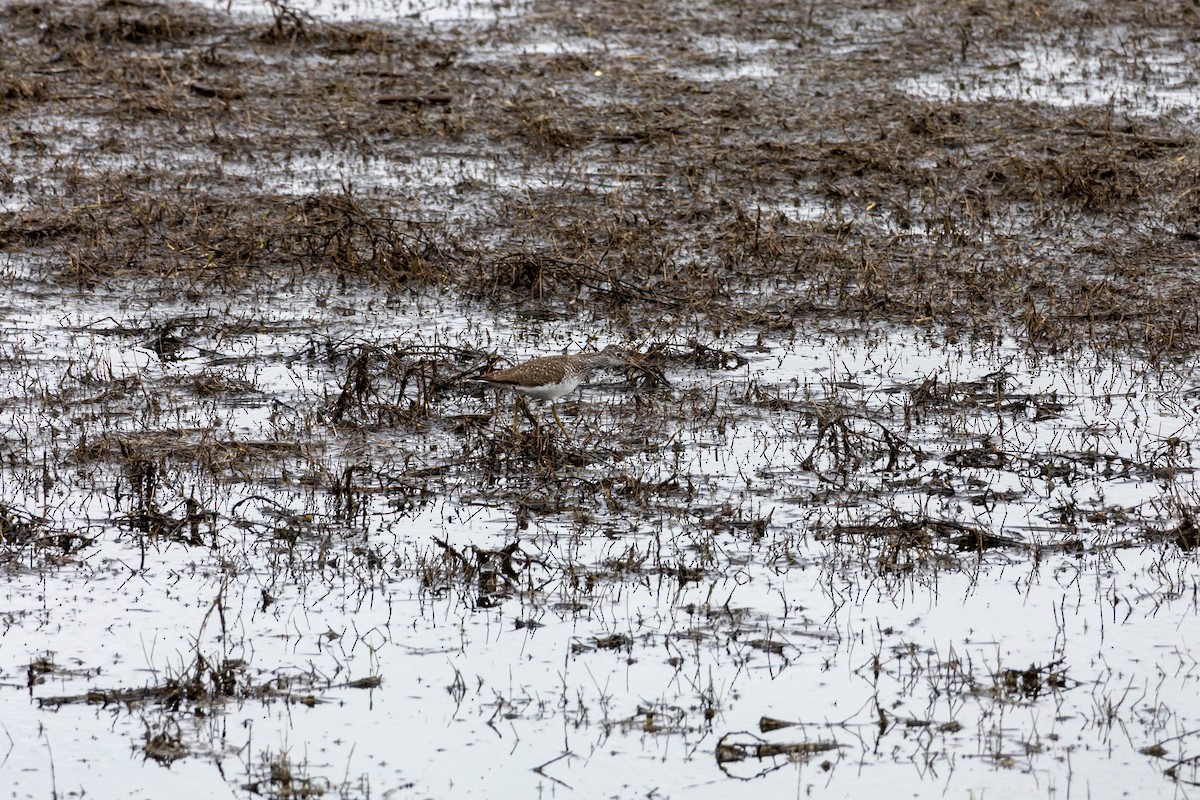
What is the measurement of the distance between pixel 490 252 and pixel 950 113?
5.57m

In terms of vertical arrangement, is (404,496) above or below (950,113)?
below

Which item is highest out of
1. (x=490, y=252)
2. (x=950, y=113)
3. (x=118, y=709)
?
(x=950, y=113)

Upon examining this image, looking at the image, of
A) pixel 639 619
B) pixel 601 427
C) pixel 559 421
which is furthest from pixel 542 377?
pixel 639 619

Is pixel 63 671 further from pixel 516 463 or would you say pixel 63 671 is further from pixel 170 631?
pixel 516 463

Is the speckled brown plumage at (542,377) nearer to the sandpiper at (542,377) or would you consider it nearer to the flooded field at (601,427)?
the sandpiper at (542,377)

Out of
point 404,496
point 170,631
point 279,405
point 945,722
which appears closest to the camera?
point 945,722

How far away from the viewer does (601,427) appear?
9.29 metres

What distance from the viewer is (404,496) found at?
8.11 metres

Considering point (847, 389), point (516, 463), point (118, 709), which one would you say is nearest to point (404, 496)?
point (516, 463)

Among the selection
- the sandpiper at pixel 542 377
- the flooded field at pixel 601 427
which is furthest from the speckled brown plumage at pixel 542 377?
the flooded field at pixel 601 427

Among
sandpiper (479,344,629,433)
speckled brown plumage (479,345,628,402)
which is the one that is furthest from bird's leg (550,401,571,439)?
speckled brown plumage (479,345,628,402)

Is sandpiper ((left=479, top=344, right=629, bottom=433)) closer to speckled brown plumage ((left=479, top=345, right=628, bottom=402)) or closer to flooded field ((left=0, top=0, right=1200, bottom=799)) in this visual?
speckled brown plumage ((left=479, top=345, right=628, bottom=402))

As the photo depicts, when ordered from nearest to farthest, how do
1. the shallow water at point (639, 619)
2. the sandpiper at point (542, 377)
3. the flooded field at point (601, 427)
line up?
the shallow water at point (639, 619) → the flooded field at point (601, 427) → the sandpiper at point (542, 377)

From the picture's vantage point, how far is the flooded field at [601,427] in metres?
6.09
